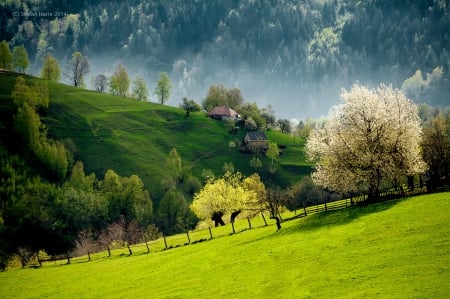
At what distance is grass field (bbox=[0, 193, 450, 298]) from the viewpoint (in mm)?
30672

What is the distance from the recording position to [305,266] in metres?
37.0

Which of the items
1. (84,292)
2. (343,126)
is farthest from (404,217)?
(84,292)

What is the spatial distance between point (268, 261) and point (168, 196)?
354ft

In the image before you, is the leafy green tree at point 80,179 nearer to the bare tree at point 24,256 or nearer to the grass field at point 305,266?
the bare tree at point 24,256

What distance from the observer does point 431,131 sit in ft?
282

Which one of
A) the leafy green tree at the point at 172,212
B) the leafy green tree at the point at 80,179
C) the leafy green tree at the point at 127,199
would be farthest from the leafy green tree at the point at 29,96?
the leafy green tree at the point at 172,212

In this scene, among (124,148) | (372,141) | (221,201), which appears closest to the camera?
(372,141)

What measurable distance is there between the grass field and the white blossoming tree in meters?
5.62

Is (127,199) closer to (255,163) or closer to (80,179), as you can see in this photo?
(80,179)

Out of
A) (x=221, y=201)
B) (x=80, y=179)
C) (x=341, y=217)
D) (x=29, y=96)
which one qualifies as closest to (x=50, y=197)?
(x=80, y=179)

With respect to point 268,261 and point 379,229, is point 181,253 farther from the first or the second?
point 379,229

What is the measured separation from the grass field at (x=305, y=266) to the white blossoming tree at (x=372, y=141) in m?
5.62

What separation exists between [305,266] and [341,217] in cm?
1704

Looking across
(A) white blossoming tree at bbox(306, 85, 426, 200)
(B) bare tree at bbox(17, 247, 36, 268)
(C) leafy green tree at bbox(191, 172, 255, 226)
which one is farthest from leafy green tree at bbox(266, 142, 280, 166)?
(A) white blossoming tree at bbox(306, 85, 426, 200)
